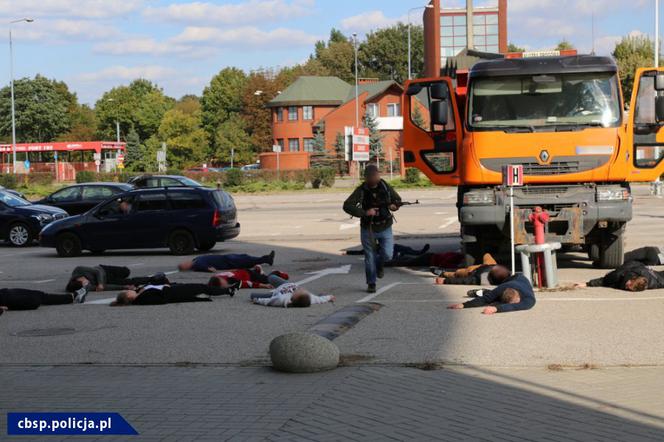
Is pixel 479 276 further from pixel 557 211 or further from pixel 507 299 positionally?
pixel 507 299

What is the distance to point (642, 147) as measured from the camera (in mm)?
16938

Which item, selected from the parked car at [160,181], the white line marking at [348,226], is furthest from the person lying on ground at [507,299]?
the parked car at [160,181]

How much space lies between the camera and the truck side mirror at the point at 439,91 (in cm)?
1706

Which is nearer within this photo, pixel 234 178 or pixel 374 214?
pixel 374 214

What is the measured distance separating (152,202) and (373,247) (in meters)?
11.0

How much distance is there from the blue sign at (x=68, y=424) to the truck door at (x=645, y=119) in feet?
38.9

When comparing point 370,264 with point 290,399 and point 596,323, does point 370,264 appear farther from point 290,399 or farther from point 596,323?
point 290,399

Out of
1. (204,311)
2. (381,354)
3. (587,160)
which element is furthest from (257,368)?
(587,160)

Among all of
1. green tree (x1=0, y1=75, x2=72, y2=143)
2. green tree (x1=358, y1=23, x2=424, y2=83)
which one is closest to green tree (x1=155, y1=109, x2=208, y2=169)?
green tree (x1=0, y1=75, x2=72, y2=143)

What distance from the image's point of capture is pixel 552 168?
54.4 feet

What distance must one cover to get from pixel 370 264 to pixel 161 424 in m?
7.86

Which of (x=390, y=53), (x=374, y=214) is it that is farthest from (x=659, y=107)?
(x=390, y=53)

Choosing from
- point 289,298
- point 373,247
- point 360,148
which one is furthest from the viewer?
point 360,148

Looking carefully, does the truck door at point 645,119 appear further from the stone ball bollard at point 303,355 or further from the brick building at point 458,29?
the brick building at point 458,29
